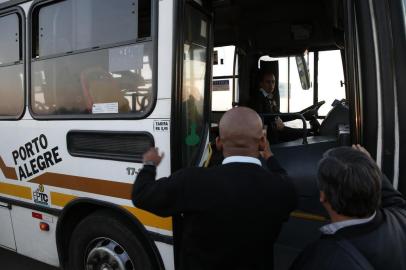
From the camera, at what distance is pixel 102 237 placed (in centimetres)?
274

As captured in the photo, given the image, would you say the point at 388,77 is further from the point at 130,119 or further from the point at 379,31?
the point at 130,119

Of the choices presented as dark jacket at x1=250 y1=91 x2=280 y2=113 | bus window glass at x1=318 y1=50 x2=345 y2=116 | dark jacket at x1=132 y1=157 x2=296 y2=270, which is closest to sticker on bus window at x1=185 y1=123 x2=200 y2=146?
dark jacket at x1=132 y1=157 x2=296 y2=270

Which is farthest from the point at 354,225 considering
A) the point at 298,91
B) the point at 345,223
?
the point at 298,91

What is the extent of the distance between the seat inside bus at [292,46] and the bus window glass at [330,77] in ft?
0.38

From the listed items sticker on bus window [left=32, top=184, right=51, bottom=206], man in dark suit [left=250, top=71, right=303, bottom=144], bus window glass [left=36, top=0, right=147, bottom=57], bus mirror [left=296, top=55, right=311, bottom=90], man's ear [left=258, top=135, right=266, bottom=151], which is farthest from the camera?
bus mirror [left=296, top=55, right=311, bottom=90]

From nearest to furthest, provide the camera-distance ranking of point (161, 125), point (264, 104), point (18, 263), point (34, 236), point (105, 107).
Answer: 1. point (161, 125)
2. point (105, 107)
3. point (34, 236)
4. point (18, 263)
5. point (264, 104)

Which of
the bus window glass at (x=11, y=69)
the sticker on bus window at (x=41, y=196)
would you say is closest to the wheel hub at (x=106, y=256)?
the sticker on bus window at (x=41, y=196)

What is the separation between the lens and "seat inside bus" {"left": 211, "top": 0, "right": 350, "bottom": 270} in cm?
241

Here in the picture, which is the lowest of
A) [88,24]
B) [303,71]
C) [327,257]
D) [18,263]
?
[18,263]

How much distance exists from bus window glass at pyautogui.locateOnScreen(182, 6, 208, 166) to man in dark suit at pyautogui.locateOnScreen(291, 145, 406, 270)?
1133mm

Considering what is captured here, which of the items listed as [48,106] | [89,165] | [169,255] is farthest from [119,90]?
[169,255]

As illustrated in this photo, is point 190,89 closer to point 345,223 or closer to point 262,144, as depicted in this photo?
point 262,144

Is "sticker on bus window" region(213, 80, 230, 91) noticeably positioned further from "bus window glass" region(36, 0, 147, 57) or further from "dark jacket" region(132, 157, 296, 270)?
"dark jacket" region(132, 157, 296, 270)

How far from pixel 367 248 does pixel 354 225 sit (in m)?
0.08
